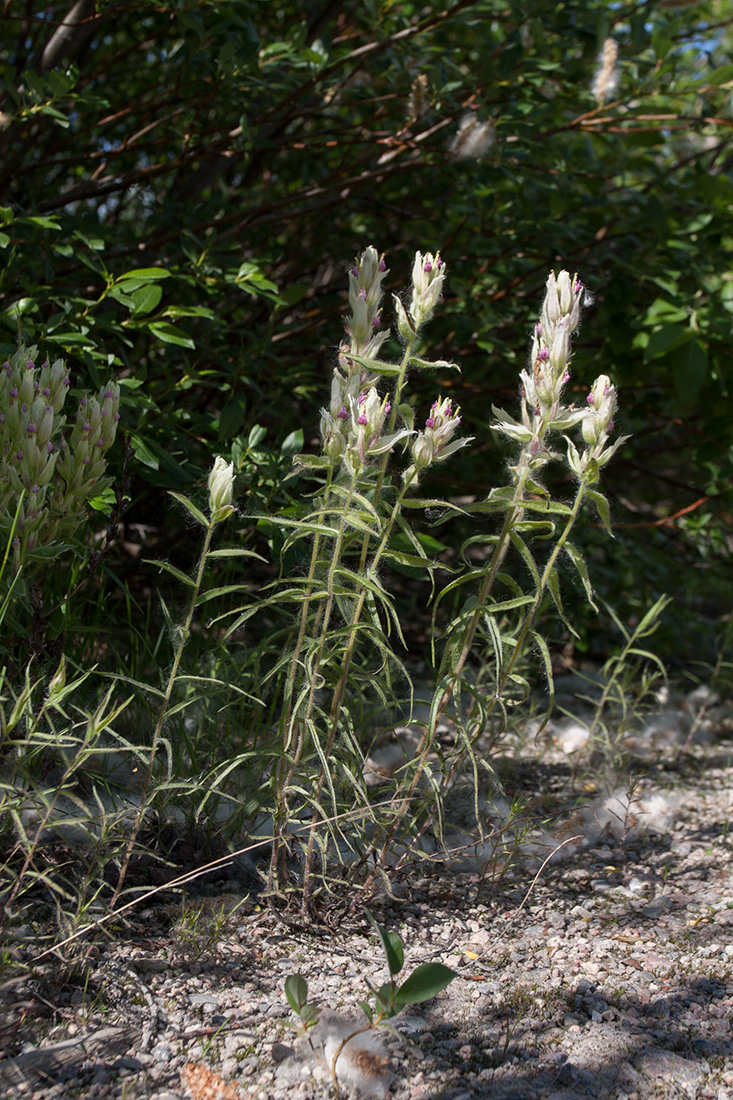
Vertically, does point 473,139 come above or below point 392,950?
above

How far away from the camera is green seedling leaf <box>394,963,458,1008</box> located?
1339 mm

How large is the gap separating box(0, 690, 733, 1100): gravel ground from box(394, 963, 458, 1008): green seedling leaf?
111 mm

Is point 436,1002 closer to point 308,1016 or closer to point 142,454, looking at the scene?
point 308,1016

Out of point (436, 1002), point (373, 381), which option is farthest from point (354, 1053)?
point (373, 381)

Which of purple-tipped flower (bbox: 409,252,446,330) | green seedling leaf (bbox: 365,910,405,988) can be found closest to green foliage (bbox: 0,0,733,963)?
purple-tipped flower (bbox: 409,252,446,330)

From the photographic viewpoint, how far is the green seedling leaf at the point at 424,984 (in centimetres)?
134

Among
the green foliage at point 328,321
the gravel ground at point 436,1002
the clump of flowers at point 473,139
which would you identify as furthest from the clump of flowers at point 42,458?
the clump of flowers at point 473,139

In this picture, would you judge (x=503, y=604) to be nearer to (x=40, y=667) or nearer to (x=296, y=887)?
(x=296, y=887)

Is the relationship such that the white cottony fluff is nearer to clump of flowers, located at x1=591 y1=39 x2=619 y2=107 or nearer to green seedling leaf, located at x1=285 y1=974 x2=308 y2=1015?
green seedling leaf, located at x1=285 y1=974 x2=308 y2=1015

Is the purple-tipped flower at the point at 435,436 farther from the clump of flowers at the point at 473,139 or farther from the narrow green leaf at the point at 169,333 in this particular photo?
the clump of flowers at the point at 473,139

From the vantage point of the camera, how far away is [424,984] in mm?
1352

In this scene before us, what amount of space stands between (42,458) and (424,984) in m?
1.12

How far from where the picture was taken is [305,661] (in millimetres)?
1650

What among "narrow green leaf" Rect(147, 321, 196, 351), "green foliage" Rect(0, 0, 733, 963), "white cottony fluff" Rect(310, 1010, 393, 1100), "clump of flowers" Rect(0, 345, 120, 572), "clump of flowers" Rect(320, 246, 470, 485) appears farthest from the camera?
"narrow green leaf" Rect(147, 321, 196, 351)
